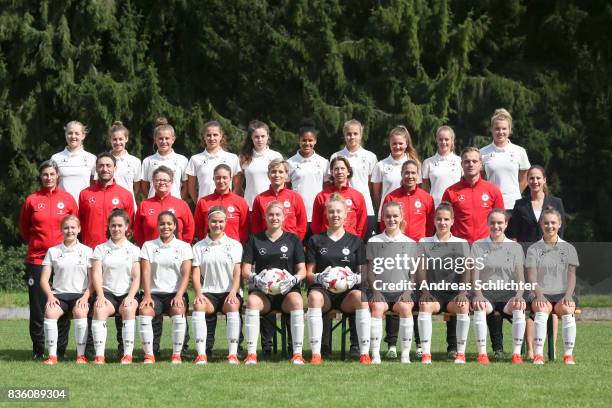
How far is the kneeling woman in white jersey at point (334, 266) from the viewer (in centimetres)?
1066

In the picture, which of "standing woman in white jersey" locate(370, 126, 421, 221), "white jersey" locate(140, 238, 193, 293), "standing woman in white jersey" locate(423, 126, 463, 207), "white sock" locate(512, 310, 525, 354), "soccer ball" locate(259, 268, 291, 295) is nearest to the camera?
"soccer ball" locate(259, 268, 291, 295)

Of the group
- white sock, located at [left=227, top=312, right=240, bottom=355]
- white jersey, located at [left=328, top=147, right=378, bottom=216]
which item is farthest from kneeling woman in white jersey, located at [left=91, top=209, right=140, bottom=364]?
white jersey, located at [left=328, top=147, right=378, bottom=216]

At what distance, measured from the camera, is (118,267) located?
11008 millimetres

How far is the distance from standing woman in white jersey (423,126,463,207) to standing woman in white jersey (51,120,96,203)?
354 cm

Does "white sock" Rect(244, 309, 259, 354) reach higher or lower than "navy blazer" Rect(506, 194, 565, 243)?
lower

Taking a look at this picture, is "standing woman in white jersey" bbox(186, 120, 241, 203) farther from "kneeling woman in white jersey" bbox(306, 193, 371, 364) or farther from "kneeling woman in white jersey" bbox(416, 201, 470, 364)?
"kneeling woman in white jersey" bbox(416, 201, 470, 364)


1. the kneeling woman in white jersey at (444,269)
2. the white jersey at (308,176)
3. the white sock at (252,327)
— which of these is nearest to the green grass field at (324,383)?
the white sock at (252,327)

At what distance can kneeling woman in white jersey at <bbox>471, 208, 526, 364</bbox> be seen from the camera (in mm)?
10805

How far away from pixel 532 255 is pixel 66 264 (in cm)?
434

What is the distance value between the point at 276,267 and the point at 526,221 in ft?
8.22

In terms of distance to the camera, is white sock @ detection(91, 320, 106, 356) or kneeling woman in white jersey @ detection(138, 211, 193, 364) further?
kneeling woman in white jersey @ detection(138, 211, 193, 364)

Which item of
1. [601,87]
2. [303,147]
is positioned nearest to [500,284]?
[303,147]

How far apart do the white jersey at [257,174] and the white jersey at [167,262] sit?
4.71ft

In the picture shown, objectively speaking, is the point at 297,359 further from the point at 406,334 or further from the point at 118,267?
the point at 118,267
